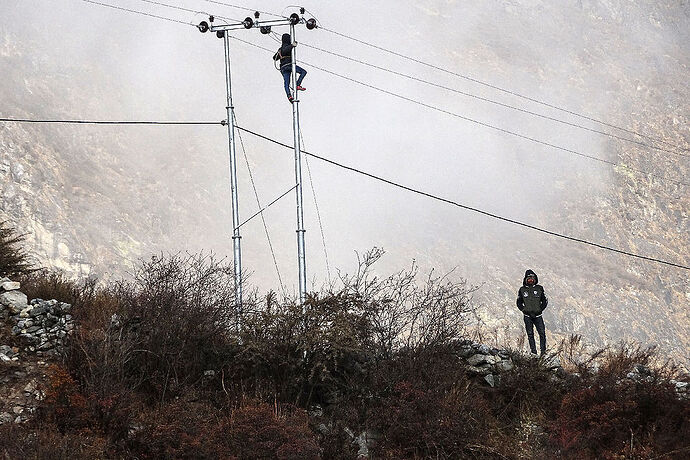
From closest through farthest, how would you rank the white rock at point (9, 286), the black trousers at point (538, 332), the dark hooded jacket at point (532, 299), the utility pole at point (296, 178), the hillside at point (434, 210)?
the white rock at point (9, 286), the utility pole at point (296, 178), the black trousers at point (538, 332), the dark hooded jacket at point (532, 299), the hillside at point (434, 210)

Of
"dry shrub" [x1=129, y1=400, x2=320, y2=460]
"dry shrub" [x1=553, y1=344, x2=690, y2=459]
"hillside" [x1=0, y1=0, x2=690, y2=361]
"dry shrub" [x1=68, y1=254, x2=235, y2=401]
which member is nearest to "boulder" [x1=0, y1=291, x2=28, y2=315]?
"dry shrub" [x1=68, y1=254, x2=235, y2=401]

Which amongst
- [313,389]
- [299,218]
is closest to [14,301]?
[299,218]

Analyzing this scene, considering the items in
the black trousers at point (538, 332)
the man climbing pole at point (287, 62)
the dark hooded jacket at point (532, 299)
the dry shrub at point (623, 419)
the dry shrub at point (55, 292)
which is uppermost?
the man climbing pole at point (287, 62)

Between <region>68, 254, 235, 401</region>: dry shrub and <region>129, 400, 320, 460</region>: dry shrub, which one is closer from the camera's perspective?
<region>129, 400, 320, 460</region>: dry shrub

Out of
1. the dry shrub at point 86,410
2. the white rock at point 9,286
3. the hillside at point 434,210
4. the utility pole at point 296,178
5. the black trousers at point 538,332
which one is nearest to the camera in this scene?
the dry shrub at point 86,410

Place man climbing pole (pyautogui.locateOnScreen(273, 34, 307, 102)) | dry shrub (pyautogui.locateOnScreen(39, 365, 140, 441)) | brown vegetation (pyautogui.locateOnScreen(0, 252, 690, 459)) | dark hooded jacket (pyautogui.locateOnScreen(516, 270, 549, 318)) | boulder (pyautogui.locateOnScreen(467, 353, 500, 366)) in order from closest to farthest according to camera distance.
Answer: dry shrub (pyautogui.locateOnScreen(39, 365, 140, 441)) < brown vegetation (pyautogui.locateOnScreen(0, 252, 690, 459)) < boulder (pyautogui.locateOnScreen(467, 353, 500, 366)) < dark hooded jacket (pyautogui.locateOnScreen(516, 270, 549, 318)) < man climbing pole (pyautogui.locateOnScreen(273, 34, 307, 102))

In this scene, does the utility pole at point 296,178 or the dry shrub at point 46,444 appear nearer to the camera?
the dry shrub at point 46,444

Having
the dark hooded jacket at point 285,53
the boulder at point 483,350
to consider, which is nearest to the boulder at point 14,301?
the dark hooded jacket at point 285,53

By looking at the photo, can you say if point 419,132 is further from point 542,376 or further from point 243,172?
point 542,376

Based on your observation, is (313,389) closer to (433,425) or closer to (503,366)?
(433,425)

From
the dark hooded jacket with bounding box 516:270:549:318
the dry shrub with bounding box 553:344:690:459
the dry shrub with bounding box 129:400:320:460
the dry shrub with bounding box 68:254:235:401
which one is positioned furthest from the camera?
the dark hooded jacket with bounding box 516:270:549:318

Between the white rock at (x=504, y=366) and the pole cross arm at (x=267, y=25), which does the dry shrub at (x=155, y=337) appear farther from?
the pole cross arm at (x=267, y=25)

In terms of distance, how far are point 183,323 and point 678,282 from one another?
3477cm

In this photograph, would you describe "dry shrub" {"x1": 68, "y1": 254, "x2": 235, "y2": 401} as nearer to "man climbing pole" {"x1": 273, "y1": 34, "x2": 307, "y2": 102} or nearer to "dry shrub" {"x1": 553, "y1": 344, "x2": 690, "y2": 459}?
"man climbing pole" {"x1": 273, "y1": 34, "x2": 307, "y2": 102}
